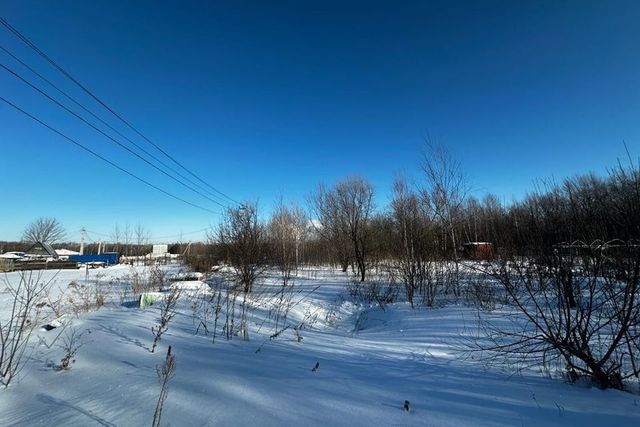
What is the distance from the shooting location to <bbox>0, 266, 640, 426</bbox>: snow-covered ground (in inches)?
95.2

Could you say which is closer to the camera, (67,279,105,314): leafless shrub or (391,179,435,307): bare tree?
(67,279,105,314): leafless shrub

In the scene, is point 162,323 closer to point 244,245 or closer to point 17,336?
point 17,336

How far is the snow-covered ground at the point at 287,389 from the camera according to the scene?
242 cm

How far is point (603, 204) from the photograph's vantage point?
4023 mm

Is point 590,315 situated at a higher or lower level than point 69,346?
higher

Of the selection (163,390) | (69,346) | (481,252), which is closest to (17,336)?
(69,346)

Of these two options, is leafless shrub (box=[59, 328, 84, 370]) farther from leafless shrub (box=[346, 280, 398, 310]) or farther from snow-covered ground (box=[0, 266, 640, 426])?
leafless shrub (box=[346, 280, 398, 310])

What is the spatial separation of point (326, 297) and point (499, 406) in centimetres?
934

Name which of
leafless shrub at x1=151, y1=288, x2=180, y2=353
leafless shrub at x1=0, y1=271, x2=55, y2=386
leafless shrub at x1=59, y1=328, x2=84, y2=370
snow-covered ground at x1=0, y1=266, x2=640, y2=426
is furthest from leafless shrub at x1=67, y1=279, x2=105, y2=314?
snow-covered ground at x1=0, y1=266, x2=640, y2=426

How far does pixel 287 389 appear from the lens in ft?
9.46

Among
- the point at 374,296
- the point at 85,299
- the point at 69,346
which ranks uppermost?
the point at 85,299

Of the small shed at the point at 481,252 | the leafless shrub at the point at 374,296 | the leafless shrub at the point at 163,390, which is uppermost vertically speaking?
the small shed at the point at 481,252

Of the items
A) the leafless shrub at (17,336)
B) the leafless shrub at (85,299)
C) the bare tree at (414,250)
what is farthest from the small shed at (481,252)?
the leafless shrub at (85,299)

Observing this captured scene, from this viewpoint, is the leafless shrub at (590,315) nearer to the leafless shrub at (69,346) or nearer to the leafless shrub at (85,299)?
the leafless shrub at (69,346)
